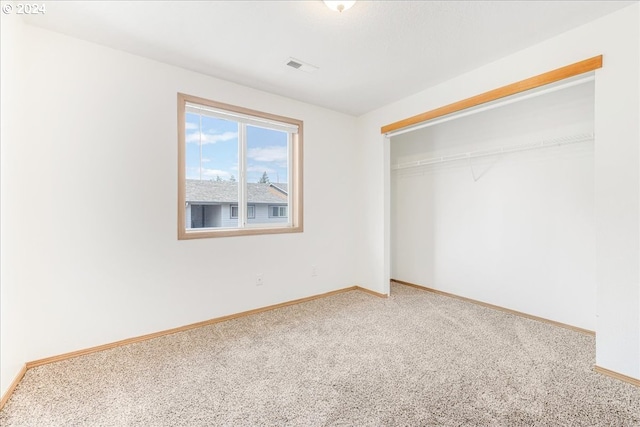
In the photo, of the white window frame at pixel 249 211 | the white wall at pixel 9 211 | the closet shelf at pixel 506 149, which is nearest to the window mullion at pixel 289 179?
the white window frame at pixel 249 211

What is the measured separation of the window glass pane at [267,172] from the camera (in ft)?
10.6

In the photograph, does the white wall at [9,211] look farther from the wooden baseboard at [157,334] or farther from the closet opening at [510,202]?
the closet opening at [510,202]

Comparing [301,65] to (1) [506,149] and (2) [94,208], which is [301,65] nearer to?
(2) [94,208]

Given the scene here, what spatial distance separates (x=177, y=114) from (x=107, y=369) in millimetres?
2098

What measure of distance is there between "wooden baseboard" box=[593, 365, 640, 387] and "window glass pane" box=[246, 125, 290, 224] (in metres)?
2.94

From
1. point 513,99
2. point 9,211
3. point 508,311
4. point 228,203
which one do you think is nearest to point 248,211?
point 228,203

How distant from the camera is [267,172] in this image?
3354 millimetres

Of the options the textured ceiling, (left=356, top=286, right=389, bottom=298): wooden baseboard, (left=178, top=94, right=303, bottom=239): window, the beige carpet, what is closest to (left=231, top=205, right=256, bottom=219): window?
(left=178, top=94, right=303, bottom=239): window

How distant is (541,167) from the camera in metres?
2.88

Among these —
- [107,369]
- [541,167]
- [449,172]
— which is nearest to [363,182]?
[449,172]

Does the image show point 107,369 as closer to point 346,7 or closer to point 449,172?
point 346,7

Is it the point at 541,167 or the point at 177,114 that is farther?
the point at 541,167

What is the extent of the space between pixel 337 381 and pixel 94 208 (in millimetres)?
2224

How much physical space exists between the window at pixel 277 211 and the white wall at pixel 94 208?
0.51m
